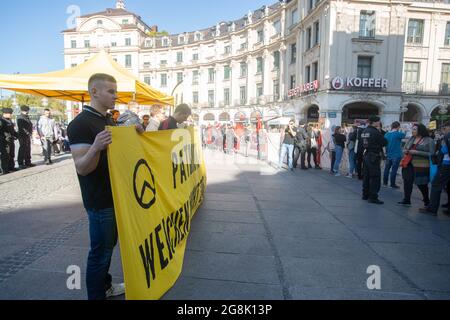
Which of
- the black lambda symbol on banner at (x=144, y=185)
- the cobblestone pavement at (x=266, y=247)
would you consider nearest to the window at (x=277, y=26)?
the cobblestone pavement at (x=266, y=247)

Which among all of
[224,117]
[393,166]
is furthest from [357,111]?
[224,117]

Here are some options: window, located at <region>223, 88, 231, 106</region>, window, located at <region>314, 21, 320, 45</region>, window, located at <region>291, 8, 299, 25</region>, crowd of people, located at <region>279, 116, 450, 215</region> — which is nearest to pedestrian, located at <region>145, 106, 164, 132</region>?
crowd of people, located at <region>279, 116, 450, 215</region>

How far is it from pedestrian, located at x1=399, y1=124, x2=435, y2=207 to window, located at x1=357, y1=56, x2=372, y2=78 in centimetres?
2383

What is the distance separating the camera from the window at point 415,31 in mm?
31016

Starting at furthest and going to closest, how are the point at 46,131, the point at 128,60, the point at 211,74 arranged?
the point at 128,60, the point at 211,74, the point at 46,131

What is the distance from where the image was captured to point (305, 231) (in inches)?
181

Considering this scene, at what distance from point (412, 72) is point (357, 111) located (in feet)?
26.9

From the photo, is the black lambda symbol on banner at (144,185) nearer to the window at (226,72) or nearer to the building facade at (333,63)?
the building facade at (333,63)

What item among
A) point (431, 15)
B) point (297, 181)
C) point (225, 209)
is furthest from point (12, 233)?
point (431, 15)

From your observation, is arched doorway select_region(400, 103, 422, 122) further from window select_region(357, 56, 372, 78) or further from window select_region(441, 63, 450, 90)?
window select_region(357, 56, 372, 78)

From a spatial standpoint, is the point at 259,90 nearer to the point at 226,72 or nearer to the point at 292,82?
the point at 292,82

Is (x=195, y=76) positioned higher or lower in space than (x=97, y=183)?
higher

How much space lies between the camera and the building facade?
2638 cm

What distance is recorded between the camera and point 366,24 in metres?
26.7
